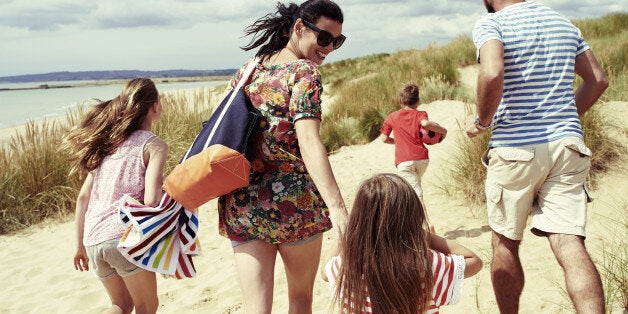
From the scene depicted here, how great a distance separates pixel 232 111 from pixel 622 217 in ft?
12.7

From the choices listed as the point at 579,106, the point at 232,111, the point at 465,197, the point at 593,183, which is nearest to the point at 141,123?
the point at 232,111

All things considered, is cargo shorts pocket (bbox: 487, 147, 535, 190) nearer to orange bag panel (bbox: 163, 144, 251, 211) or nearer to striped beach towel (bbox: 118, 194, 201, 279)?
orange bag panel (bbox: 163, 144, 251, 211)

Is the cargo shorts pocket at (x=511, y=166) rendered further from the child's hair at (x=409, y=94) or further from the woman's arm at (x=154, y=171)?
the child's hair at (x=409, y=94)

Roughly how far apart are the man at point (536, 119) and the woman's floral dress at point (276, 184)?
2.78 feet

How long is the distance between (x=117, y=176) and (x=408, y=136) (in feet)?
9.07

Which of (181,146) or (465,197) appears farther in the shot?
(181,146)

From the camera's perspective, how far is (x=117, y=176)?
8.47ft

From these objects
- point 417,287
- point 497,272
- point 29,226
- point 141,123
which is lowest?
point 29,226

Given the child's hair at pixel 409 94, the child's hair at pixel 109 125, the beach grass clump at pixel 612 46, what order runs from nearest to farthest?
the child's hair at pixel 109 125 < the child's hair at pixel 409 94 < the beach grass clump at pixel 612 46

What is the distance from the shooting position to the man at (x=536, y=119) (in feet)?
7.40

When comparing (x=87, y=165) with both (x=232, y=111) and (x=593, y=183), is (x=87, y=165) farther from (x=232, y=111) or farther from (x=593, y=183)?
(x=593, y=183)

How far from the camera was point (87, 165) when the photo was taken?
2652 mm

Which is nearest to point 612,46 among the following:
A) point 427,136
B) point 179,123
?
point 427,136

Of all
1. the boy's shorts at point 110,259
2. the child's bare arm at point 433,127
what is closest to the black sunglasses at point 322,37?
the boy's shorts at point 110,259
